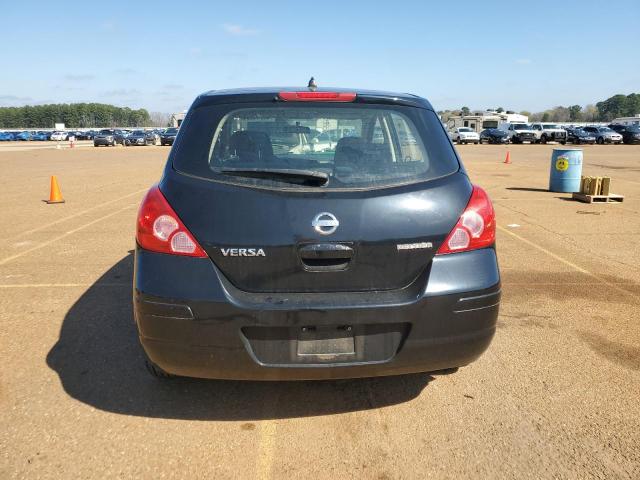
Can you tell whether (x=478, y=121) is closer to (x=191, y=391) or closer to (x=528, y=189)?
(x=528, y=189)

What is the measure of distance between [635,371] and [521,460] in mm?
1429

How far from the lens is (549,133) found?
4603 centimetres

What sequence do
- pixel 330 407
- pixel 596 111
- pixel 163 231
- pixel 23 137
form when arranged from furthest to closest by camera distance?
1. pixel 596 111
2. pixel 23 137
3. pixel 330 407
4. pixel 163 231

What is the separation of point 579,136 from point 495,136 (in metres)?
7.02

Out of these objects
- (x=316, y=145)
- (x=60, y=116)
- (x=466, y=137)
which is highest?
(x=60, y=116)

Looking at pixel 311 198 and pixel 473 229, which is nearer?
pixel 311 198

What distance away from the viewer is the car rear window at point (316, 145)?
2.66 meters

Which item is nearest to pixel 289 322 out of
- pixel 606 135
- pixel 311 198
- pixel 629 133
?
pixel 311 198

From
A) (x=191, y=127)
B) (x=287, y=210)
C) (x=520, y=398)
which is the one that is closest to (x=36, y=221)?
(x=191, y=127)

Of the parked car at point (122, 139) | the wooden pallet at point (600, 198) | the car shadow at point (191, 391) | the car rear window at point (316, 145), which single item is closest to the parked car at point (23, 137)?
the parked car at point (122, 139)

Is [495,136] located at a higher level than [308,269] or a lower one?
higher

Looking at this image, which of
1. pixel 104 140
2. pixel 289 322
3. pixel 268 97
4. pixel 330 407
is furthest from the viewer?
pixel 104 140

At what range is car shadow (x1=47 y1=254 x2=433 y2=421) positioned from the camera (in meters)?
2.93

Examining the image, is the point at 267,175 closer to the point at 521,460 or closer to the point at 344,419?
the point at 344,419
